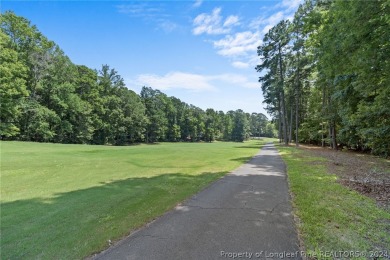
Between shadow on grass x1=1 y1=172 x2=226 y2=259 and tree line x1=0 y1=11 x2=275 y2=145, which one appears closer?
shadow on grass x1=1 y1=172 x2=226 y2=259

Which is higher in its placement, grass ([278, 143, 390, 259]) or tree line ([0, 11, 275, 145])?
tree line ([0, 11, 275, 145])

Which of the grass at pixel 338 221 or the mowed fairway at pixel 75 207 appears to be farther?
the mowed fairway at pixel 75 207

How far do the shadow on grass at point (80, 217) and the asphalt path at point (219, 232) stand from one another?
39 centimetres

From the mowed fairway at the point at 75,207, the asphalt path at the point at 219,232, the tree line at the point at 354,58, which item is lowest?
the mowed fairway at the point at 75,207

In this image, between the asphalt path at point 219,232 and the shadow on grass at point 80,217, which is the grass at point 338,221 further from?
the shadow on grass at point 80,217

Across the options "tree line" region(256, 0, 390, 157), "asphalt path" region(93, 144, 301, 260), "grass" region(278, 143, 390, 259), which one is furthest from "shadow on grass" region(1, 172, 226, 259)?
"tree line" region(256, 0, 390, 157)

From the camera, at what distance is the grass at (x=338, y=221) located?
352 cm

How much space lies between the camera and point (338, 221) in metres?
4.46

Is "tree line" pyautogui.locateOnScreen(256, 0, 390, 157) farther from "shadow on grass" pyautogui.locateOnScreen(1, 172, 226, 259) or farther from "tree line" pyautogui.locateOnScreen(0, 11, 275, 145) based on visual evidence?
"tree line" pyautogui.locateOnScreen(0, 11, 275, 145)

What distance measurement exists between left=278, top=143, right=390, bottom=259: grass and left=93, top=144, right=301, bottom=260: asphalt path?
0.98 ft

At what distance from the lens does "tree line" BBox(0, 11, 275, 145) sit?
98.0 ft

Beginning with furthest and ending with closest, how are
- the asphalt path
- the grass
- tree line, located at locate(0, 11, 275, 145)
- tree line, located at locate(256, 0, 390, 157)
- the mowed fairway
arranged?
tree line, located at locate(0, 11, 275, 145) → tree line, located at locate(256, 0, 390, 157) → the mowed fairway → the grass → the asphalt path

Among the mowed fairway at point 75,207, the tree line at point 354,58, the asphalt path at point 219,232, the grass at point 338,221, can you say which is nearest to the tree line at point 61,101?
the mowed fairway at point 75,207

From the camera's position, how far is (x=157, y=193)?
22.2ft
